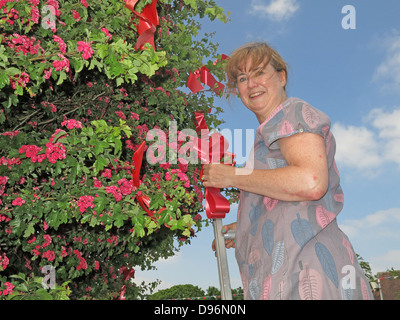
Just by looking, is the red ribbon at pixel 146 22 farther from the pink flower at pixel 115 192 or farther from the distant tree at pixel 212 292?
the distant tree at pixel 212 292

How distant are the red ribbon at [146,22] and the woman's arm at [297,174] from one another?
1906mm

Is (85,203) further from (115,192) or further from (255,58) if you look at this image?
(255,58)

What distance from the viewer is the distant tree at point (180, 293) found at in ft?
33.6

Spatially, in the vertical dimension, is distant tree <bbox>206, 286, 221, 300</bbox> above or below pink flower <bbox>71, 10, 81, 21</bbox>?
below

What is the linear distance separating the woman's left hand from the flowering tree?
881 millimetres

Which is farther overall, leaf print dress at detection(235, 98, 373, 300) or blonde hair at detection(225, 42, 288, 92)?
blonde hair at detection(225, 42, 288, 92)

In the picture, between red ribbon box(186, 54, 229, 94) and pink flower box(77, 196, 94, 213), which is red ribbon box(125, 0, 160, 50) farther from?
pink flower box(77, 196, 94, 213)

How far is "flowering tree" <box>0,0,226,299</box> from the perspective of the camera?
3146 millimetres

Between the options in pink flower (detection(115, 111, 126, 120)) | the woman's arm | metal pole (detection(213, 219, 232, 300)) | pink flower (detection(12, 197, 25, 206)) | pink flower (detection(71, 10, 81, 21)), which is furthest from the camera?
pink flower (detection(115, 111, 126, 120))

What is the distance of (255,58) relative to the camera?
235 centimetres

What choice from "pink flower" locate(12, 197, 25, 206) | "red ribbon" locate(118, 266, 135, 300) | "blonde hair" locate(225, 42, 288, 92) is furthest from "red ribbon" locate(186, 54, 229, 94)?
"red ribbon" locate(118, 266, 135, 300)
